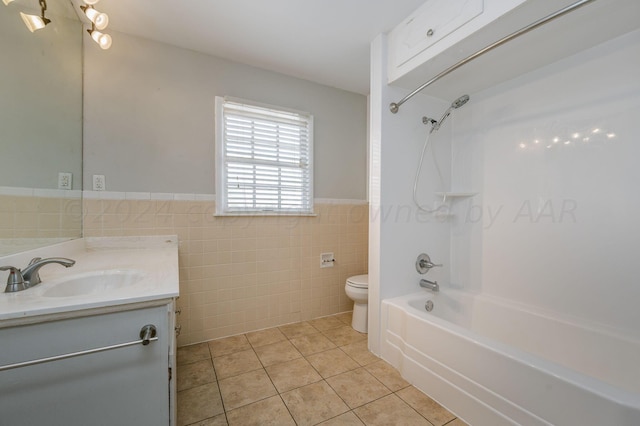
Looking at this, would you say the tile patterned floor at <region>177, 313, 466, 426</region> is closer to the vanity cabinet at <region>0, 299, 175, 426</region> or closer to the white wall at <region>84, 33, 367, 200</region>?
the vanity cabinet at <region>0, 299, 175, 426</region>

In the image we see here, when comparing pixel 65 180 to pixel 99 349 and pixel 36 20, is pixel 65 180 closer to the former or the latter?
pixel 36 20

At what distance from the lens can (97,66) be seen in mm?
1750

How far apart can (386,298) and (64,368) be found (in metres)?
1.66

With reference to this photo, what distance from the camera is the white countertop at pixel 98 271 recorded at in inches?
29.5

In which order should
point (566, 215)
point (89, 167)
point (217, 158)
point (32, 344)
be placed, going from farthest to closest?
point (217, 158)
point (89, 167)
point (566, 215)
point (32, 344)

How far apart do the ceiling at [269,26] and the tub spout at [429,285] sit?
1849 mm

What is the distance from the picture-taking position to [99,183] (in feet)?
5.74

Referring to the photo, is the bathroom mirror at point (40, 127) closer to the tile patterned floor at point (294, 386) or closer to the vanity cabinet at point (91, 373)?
the vanity cabinet at point (91, 373)

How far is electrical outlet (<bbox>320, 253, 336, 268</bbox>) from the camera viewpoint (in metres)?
2.50

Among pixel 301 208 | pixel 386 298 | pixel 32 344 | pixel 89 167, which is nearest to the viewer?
pixel 32 344

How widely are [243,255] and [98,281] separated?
1067 mm

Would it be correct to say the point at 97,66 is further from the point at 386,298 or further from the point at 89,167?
the point at 386,298

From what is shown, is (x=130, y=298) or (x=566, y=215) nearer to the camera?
(x=130, y=298)

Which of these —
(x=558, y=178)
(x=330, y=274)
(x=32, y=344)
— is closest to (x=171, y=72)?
(x=32, y=344)
